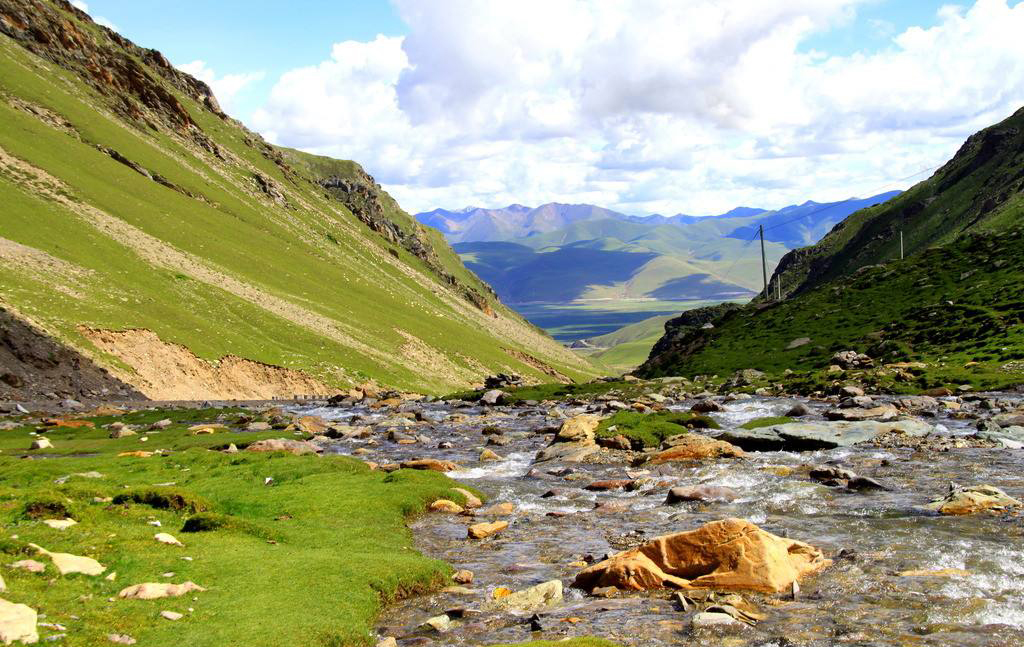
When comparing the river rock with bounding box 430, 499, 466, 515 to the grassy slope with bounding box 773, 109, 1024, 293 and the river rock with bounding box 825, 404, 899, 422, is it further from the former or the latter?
the grassy slope with bounding box 773, 109, 1024, 293

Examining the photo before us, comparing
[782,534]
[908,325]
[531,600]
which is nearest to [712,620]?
[531,600]

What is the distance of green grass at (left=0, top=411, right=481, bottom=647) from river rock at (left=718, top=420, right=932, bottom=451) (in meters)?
20.6

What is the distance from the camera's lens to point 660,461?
138 feet

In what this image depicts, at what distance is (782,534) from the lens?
84.8ft

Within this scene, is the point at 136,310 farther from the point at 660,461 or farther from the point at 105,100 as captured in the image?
the point at 105,100

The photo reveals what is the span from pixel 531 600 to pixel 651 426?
32.0 metres

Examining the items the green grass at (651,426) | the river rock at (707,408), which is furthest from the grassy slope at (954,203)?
the green grass at (651,426)

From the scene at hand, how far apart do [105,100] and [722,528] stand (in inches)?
7908

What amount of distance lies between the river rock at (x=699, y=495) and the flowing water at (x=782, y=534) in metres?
0.66

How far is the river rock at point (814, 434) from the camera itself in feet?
146

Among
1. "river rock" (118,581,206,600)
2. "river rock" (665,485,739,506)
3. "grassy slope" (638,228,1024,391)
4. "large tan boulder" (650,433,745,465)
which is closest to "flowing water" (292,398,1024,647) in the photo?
"river rock" (665,485,739,506)

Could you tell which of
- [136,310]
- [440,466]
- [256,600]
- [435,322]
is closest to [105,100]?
[435,322]

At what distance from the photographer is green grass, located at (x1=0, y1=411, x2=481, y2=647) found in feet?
53.8

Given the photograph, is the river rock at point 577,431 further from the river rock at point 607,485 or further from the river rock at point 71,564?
the river rock at point 71,564
